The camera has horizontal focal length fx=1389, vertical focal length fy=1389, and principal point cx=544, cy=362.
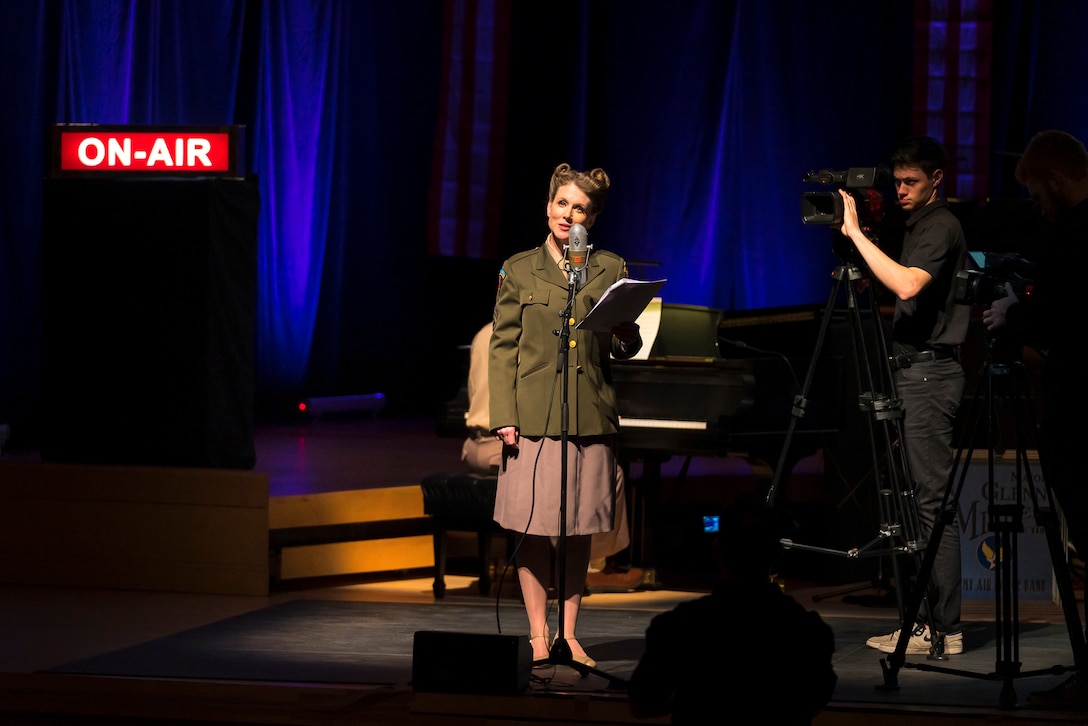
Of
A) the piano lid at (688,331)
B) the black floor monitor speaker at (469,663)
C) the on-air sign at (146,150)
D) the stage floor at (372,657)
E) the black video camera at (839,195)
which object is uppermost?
the on-air sign at (146,150)

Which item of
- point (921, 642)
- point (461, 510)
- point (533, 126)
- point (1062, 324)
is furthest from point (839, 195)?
point (533, 126)

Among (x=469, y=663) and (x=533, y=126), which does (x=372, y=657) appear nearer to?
(x=469, y=663)

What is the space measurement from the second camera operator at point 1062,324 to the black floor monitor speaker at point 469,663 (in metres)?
1.36

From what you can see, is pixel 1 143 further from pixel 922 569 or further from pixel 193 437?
pixel 922 569

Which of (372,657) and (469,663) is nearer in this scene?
(469,663)

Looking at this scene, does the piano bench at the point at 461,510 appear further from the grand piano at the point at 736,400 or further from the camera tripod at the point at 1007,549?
the camera tripod at the point at 1007,549

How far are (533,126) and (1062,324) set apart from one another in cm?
688

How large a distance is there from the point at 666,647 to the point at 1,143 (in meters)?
7.26

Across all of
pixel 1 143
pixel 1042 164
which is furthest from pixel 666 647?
pixel 1 143

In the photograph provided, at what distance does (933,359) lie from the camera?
172 inches

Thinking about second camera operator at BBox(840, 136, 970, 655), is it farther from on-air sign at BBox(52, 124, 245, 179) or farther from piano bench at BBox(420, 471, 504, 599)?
on-air sign at BBox(52, 124, 245, 179)

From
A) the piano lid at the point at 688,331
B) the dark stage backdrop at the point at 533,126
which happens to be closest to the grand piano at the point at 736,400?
the piano lid at the point at 688,331

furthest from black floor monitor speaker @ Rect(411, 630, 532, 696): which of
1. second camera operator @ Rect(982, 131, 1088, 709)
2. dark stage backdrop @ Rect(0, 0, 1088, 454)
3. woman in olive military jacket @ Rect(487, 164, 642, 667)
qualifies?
dark stage backdrop @ Rect(0, 0, 1088, 454)

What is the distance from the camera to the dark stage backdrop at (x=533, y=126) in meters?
9.48
